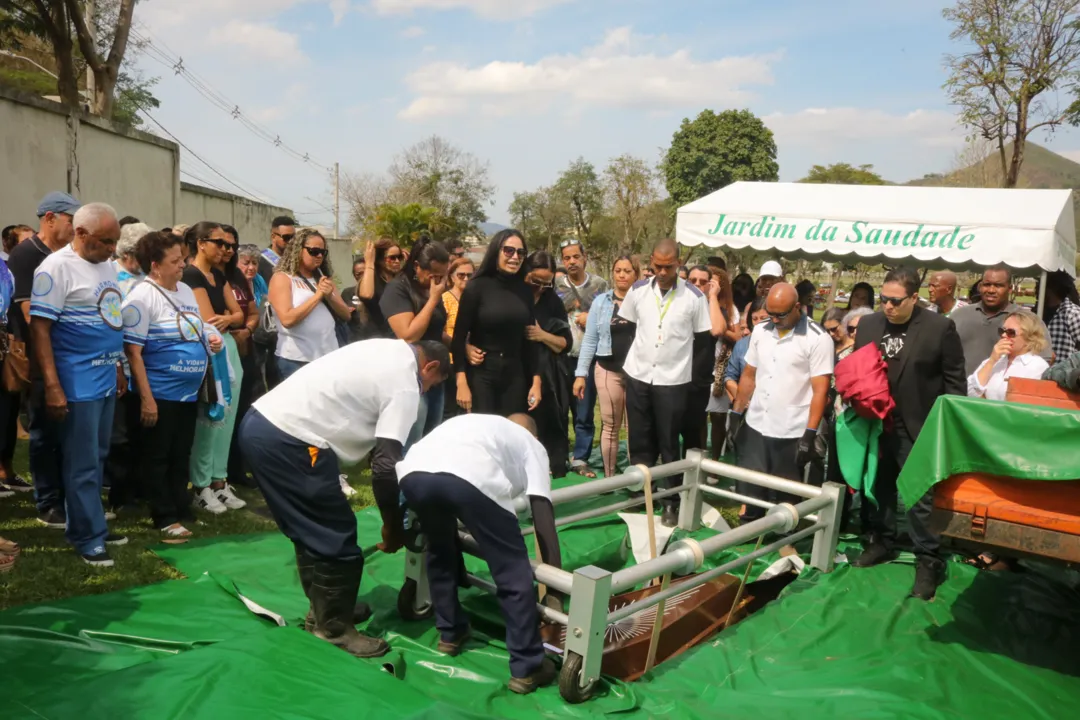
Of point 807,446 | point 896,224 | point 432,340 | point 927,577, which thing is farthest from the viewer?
point 896,224

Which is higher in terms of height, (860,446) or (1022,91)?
(1022,91)

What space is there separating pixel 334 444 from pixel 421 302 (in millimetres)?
2430

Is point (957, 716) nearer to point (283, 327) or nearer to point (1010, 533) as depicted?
point (1010, 533)

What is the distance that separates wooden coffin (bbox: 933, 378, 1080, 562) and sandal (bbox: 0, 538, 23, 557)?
4605 millimetres

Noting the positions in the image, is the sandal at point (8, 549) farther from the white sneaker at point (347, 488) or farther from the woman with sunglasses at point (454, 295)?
the woman with sunglasses at point (454, 295)

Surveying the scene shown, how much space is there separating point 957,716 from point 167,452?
443 cm

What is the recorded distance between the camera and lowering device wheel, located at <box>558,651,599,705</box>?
125 inches

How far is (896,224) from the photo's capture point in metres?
8.90

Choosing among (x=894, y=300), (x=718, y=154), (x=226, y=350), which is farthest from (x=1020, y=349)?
(x=718, y=154)

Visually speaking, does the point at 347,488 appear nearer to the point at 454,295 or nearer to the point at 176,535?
the point at 176,535

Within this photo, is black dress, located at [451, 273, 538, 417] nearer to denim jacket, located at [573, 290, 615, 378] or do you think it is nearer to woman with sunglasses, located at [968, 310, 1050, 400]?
denim jacket, located at [573, 290, 615, 378]

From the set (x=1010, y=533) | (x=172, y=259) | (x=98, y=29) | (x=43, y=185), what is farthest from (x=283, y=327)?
(x=98, y=29)

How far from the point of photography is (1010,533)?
3.38 meters

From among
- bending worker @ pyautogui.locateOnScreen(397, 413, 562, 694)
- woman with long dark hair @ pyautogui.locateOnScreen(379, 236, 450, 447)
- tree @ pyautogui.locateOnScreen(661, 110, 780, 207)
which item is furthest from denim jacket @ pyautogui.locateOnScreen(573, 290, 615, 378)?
tree @ pyautogui.locateOnScreen(661, 110, 780, 207)
